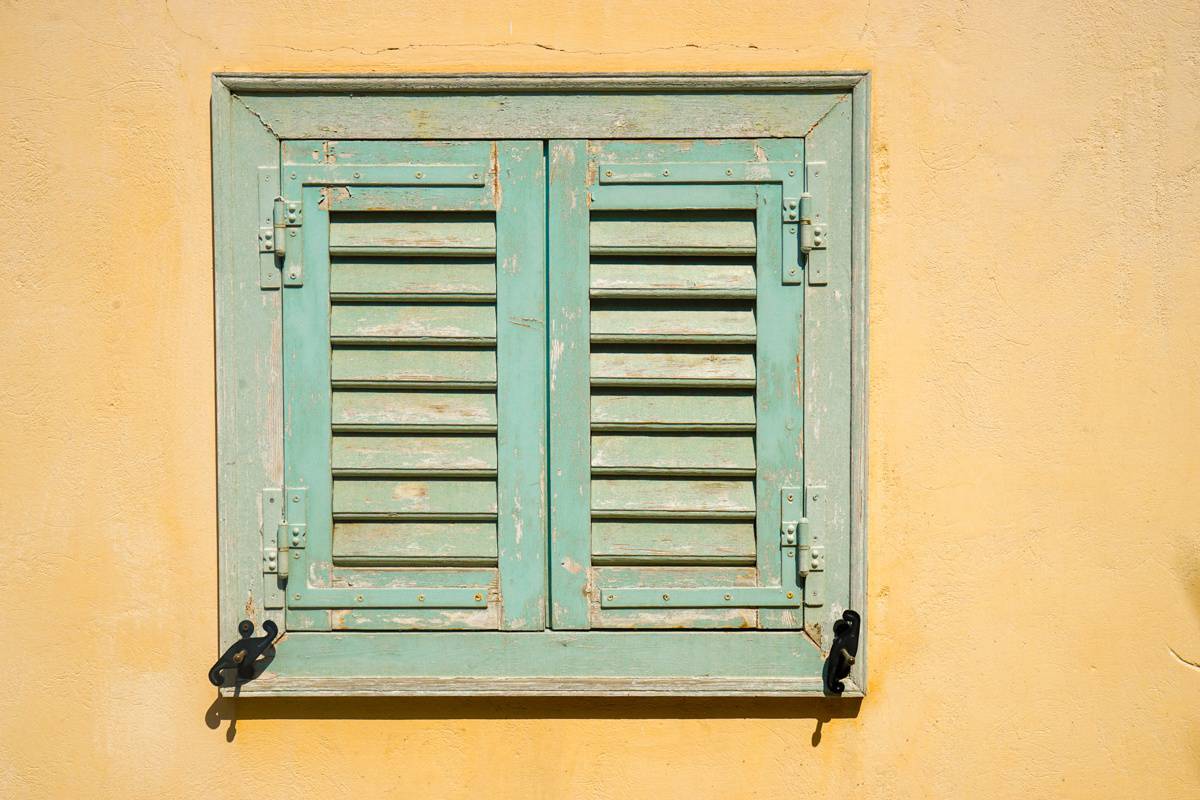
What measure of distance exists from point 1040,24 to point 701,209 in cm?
90

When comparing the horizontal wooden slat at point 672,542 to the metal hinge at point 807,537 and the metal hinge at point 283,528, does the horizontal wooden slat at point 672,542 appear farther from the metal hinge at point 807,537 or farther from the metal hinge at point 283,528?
the metal hinge at point 283,528

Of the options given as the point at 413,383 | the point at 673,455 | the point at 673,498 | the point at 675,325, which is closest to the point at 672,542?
the point at 673,498

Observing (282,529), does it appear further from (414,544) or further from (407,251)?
(407,251)

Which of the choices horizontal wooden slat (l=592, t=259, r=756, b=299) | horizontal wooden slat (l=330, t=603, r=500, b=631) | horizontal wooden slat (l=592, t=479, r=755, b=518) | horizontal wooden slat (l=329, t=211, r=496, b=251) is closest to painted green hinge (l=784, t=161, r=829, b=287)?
horizontal wooden slat (l=592, t=259, r=756, b=299)

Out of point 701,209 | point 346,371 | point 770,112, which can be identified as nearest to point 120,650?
point 346,371

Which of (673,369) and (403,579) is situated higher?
(673,369)

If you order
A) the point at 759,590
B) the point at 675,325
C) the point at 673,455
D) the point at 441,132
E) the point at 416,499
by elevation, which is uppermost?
the point at 441,132

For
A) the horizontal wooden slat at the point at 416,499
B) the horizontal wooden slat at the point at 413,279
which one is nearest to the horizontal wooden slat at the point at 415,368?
the horizontal wooden slat at the point at 413,279

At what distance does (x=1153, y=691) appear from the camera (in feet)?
6.75

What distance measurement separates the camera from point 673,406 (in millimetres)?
2033

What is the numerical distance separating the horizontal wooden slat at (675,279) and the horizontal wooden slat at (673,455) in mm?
341

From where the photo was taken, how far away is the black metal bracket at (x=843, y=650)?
198 centimetres

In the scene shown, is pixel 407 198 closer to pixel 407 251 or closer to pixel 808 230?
pixel 407 251

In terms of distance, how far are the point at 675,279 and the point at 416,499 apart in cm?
79
